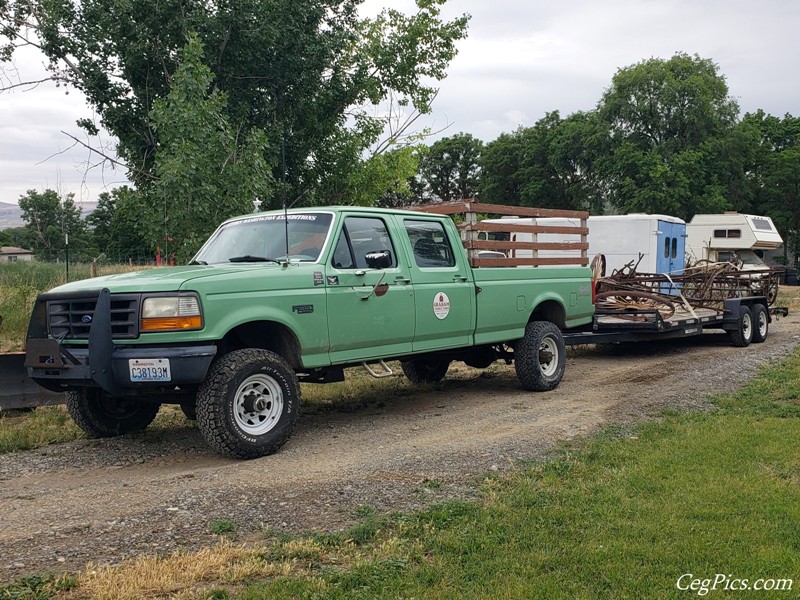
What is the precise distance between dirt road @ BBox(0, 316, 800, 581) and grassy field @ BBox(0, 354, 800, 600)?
12.0 inches

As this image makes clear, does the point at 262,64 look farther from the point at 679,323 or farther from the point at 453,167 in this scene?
the point at 453,167

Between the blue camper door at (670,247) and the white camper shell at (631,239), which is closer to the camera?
the white camper shell at (631,239)

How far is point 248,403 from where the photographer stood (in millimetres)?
6441

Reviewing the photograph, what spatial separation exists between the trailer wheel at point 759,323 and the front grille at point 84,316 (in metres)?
12.2

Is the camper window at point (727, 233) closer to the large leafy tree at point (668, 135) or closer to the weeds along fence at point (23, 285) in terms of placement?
the large leafy tree at point (668, 135)

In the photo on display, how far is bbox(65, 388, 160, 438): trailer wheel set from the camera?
7289 mm

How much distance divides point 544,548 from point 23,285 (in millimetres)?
12636

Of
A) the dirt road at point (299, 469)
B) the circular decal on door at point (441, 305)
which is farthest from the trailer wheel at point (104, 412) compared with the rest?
the circular decal on door at point (441, 305)

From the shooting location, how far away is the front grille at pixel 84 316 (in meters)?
6.08

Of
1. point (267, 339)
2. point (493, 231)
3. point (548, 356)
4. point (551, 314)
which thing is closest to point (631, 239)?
point (551, 314)

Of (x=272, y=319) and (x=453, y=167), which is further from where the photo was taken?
(x=453, y=167)

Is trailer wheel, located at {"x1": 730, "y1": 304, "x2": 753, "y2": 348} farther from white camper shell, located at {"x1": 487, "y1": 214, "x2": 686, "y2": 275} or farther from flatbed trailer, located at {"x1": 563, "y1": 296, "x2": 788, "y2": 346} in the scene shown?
white camper shell, located at {"x1": 487, "y1": 214, "x2": 686, "y2": 275}

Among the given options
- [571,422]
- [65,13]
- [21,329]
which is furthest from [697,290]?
[65,13]

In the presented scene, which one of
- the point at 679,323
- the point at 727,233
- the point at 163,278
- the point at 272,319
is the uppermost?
the point at 727,233
